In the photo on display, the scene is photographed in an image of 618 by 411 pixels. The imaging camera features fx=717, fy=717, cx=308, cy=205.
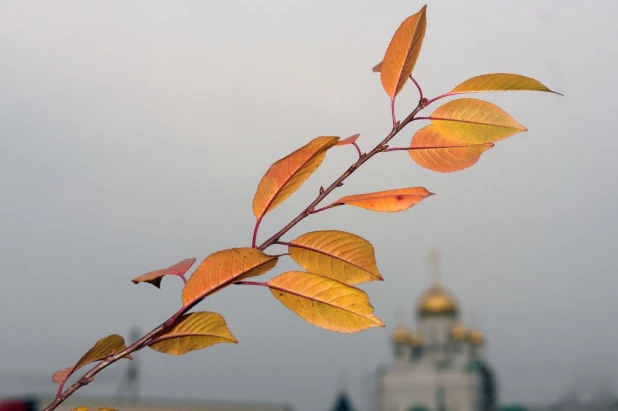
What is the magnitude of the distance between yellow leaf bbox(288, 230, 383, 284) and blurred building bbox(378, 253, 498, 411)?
100ft

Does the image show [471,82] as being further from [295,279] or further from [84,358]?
[84,358]

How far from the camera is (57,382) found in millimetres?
510

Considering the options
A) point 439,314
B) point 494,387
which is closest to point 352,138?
point 439,314

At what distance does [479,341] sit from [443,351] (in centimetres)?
165

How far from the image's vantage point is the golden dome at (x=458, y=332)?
30812mm

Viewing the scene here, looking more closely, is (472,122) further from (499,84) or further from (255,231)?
(255,231)

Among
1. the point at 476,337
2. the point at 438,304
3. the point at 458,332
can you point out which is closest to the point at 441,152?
the point at 438,304

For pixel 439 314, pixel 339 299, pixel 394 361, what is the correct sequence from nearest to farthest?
pixel 339 299, pixel 439 314, pixel 394 361

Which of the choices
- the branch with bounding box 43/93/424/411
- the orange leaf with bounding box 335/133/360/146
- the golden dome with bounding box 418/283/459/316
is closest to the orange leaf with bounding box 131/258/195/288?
the branch with bounding box 43/93/424/411

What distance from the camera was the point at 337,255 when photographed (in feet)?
1.52

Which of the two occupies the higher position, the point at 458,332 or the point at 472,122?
the point at 458,332

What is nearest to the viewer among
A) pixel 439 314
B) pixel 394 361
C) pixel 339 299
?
pixel 339 299

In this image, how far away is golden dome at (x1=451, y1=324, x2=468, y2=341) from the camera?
101ft

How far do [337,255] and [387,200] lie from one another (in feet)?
0.16
